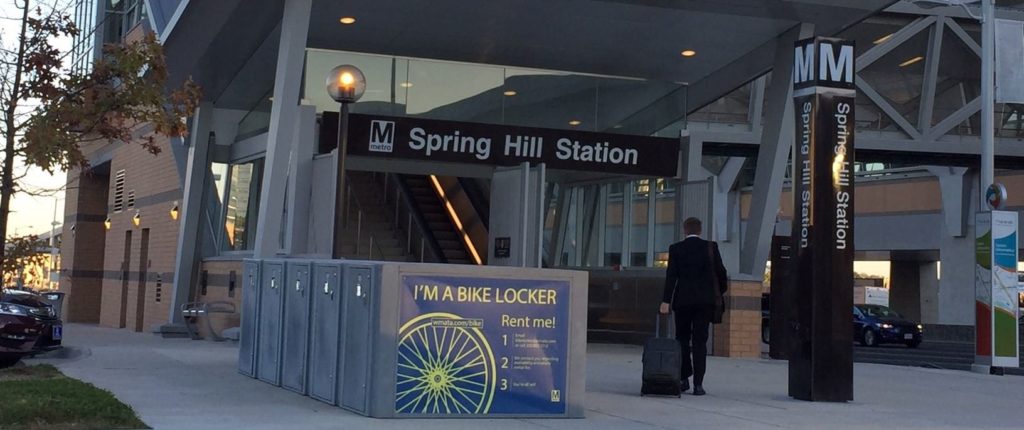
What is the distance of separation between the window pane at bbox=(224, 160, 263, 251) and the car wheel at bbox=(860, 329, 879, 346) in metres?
20.4

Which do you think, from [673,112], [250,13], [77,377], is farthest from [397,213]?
[77,377]

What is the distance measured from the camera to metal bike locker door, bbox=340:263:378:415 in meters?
9.70

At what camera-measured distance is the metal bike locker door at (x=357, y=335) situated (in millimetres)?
9703

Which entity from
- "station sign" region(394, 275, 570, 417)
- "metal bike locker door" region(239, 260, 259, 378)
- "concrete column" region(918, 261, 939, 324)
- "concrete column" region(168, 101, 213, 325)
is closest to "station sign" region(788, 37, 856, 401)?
"station sign" region(394, 275, 570, 417)

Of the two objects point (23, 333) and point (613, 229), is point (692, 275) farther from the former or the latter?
point (613, 229)

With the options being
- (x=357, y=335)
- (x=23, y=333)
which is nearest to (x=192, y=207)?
(x=23, y=333)

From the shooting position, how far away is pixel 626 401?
1163cm

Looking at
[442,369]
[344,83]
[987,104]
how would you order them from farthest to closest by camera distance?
1. [987,104]
2. [344,83]
3. [442,369]

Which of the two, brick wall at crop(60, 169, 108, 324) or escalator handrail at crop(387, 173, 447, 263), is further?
brick wall at crop(60, 169, 108, 324)

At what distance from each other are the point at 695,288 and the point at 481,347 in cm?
313

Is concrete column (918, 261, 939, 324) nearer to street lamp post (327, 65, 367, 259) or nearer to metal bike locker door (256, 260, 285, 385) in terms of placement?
street lamp post (327, 65, 367, 259)

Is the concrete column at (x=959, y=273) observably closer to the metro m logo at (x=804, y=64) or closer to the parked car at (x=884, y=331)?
the parked car at (x=884, y=331)

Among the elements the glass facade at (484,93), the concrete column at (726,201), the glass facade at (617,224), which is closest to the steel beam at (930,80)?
the concrete column at (726,201)

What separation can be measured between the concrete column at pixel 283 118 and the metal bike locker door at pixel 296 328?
511 centimetres
